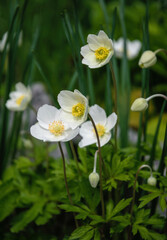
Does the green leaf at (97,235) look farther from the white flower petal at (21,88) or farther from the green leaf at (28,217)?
the white flower petal at (21,88)

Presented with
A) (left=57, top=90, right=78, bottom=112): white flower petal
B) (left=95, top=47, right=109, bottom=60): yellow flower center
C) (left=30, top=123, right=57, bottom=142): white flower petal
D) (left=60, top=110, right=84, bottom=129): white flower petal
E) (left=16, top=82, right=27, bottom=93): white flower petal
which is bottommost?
(left=30, top=123, right=57, bottom=142): white flower petal

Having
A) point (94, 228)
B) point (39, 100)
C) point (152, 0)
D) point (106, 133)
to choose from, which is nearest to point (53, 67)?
point (39, 100)

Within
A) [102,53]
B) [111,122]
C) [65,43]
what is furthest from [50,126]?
[65,43]

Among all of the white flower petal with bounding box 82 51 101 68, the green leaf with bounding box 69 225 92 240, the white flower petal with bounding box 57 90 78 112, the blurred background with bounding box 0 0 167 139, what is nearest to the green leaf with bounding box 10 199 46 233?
the green leaf with bounding box 69 225 92 240

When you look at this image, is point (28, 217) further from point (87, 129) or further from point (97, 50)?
point (97, 50)

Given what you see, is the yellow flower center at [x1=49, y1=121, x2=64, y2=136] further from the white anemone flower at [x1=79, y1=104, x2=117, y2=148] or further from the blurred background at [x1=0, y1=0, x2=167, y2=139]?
the blurred background at [x1=0, y1=0, x2=167, y2=139]

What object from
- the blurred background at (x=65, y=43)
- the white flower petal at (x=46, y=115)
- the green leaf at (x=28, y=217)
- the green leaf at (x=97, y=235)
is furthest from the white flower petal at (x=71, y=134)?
the blurred background at (x=65, y=43)
